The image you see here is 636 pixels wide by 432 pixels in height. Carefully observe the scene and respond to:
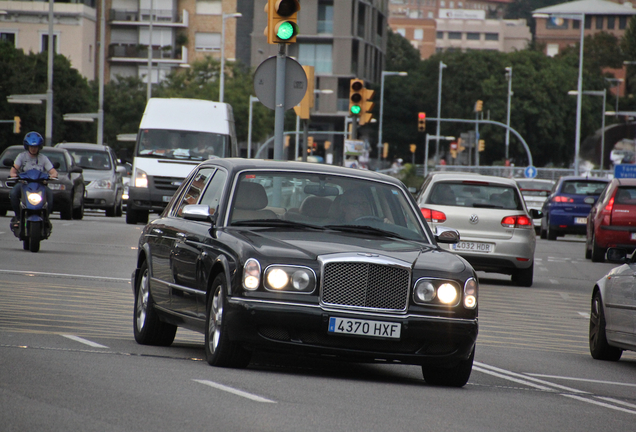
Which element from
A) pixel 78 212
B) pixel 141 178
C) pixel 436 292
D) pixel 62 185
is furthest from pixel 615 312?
pixel 78 212

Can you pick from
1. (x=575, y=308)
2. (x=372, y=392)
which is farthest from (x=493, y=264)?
(x=372, y=392)

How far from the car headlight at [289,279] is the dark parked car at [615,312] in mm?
3538

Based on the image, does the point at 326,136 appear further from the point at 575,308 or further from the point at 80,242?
the point at 575,308

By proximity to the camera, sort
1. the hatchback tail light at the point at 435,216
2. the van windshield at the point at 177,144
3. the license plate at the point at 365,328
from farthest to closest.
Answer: the van windshield at the point at 177,144 < the hatchback tail light at the point at 435,216 < the license plate at the point at 365,328

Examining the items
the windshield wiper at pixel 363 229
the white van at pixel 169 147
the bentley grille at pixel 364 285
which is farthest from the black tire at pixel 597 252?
the bentley grille at pixel 364 285

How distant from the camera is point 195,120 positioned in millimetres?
30438

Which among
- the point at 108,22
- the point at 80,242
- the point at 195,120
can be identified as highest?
the point at 108,22

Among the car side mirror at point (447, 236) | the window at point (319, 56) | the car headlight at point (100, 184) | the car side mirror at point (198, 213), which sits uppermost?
the window at point (319, 56)

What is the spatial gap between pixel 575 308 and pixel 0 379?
10025 mm

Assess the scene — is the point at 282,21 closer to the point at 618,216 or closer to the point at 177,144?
the point at 618,216

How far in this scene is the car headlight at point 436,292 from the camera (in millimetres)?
8266

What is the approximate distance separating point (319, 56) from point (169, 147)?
257ft

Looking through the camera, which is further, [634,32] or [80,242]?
[634,32]

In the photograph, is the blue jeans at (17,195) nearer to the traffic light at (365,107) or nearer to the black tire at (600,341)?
the traffic light at (365,107)
